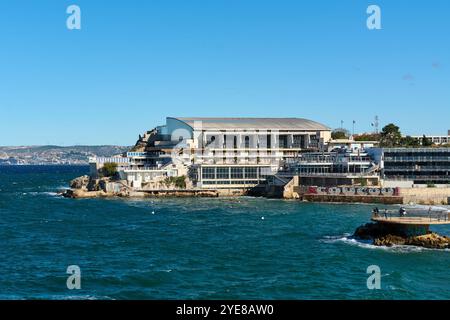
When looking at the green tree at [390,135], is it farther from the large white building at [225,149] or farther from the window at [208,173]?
the window at [208,173]

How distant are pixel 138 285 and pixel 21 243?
25.4m

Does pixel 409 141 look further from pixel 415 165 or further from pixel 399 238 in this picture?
pixel 399 238

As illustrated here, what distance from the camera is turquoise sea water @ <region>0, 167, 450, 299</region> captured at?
1748 inches

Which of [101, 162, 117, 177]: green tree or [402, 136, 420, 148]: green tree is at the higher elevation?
[402, 136, 420, 148]: green tree

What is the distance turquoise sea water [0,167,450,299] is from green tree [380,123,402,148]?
75540mm

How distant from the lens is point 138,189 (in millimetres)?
135750

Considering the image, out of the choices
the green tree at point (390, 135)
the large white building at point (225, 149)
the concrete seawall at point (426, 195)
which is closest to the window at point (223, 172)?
the large white building at point (225, 149)

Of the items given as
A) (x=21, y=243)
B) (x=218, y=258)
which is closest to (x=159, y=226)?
(x=21, y=243)

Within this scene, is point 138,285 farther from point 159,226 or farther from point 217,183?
point 217,183

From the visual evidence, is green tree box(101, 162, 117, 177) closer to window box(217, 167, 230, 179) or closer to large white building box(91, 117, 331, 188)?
large white building box(91, 117, 331, 188)

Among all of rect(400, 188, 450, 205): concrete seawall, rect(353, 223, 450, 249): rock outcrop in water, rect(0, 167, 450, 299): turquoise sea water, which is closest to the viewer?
rect(0, 167, 450, 299): turquoise sea water

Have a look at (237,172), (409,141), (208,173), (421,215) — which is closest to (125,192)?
(208,173)

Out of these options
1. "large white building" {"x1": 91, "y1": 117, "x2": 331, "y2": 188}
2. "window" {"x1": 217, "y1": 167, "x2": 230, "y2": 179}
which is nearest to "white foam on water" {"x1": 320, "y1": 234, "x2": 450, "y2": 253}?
"window" {"x1": 217, "y1": 167, "x2": 230, "y2": 179}

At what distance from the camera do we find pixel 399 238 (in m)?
62.2
